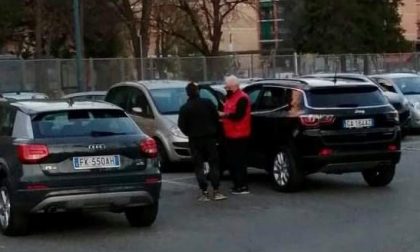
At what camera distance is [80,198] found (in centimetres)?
955

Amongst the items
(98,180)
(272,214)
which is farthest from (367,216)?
(98,180)

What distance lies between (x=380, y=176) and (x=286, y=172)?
1.54m

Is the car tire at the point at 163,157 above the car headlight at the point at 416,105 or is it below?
below

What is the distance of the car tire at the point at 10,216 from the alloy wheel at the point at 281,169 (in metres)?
4.22

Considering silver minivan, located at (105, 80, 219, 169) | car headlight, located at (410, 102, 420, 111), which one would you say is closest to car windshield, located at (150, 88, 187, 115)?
silver minivan, located at (105, 80, 219, 169)

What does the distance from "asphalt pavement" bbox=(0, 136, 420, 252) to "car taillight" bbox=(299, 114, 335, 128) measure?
1.00 metres

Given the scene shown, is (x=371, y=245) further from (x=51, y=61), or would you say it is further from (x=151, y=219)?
(x=51, y=61)

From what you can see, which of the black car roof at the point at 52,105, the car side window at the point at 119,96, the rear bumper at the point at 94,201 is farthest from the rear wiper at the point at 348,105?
the car side window at the point at 119,96

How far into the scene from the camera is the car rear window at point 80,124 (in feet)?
32.1

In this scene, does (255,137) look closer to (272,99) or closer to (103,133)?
(272,99)

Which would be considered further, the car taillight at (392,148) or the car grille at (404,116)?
the car grille at (404,116)

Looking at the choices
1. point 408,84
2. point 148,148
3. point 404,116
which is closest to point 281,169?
point 148,148

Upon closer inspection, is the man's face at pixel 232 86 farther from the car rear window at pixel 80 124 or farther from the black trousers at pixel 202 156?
the car rear window at pixel 80 124

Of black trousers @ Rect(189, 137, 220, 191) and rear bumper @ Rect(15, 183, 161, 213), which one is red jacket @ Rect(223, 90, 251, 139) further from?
rear bumper @ Rect(15, 183, 161, 213)
